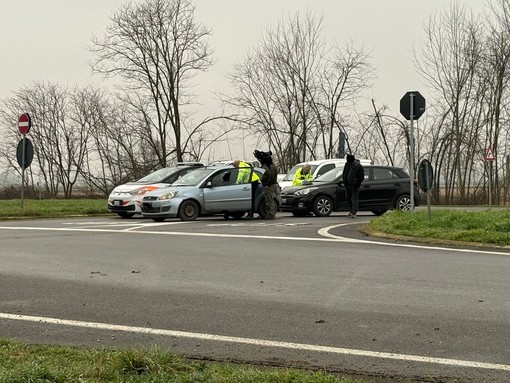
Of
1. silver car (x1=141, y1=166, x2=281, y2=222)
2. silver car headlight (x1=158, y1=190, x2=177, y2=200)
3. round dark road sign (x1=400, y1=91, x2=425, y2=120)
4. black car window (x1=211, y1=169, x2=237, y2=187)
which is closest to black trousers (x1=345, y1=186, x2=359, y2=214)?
silver car (x1=141, y1=166, x2=281, y2=222)

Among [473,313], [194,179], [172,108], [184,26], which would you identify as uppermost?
[184,26]

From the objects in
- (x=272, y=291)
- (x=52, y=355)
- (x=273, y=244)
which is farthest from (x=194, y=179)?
(x=52, y=355)

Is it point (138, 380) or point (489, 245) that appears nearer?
point (138, 380)

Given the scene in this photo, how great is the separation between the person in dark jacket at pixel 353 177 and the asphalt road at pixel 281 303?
7.59 metres

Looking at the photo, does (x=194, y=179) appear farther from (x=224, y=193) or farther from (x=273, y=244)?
(x=273, y=244)

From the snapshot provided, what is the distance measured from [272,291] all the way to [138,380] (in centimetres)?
364

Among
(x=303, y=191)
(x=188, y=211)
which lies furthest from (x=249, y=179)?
(x=188, y=211)

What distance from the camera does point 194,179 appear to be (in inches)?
819

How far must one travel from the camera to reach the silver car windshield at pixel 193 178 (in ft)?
67.7

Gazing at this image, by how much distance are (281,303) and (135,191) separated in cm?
1436

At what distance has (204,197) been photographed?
20.3m

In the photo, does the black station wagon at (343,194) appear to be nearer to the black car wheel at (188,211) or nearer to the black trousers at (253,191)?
the black trousers at (253,191)

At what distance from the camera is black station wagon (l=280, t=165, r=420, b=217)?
71.7 feet

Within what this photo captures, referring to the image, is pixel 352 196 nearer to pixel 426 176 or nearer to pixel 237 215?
pixel 237 215
